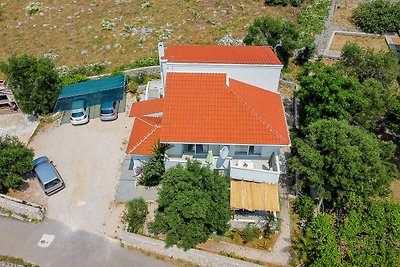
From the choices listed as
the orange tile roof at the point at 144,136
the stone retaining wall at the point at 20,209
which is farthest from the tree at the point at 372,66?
the stone retaining wall at the point at 20,209

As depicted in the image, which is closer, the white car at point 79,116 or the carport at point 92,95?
the white car at point 79,116

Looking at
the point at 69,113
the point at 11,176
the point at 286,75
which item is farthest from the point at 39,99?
the point at 286,75

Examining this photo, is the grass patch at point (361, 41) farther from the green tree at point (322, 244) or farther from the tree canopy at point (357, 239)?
the green tree at point (322, 244)

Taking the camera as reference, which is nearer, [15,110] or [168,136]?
[168,136]

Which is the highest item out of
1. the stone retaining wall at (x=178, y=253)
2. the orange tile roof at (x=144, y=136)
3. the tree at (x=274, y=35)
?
the tree at (x=274, y=35)

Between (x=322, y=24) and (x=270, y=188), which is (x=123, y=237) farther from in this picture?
(x=322, y=24)

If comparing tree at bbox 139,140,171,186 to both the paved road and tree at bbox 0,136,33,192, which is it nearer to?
the paved road
